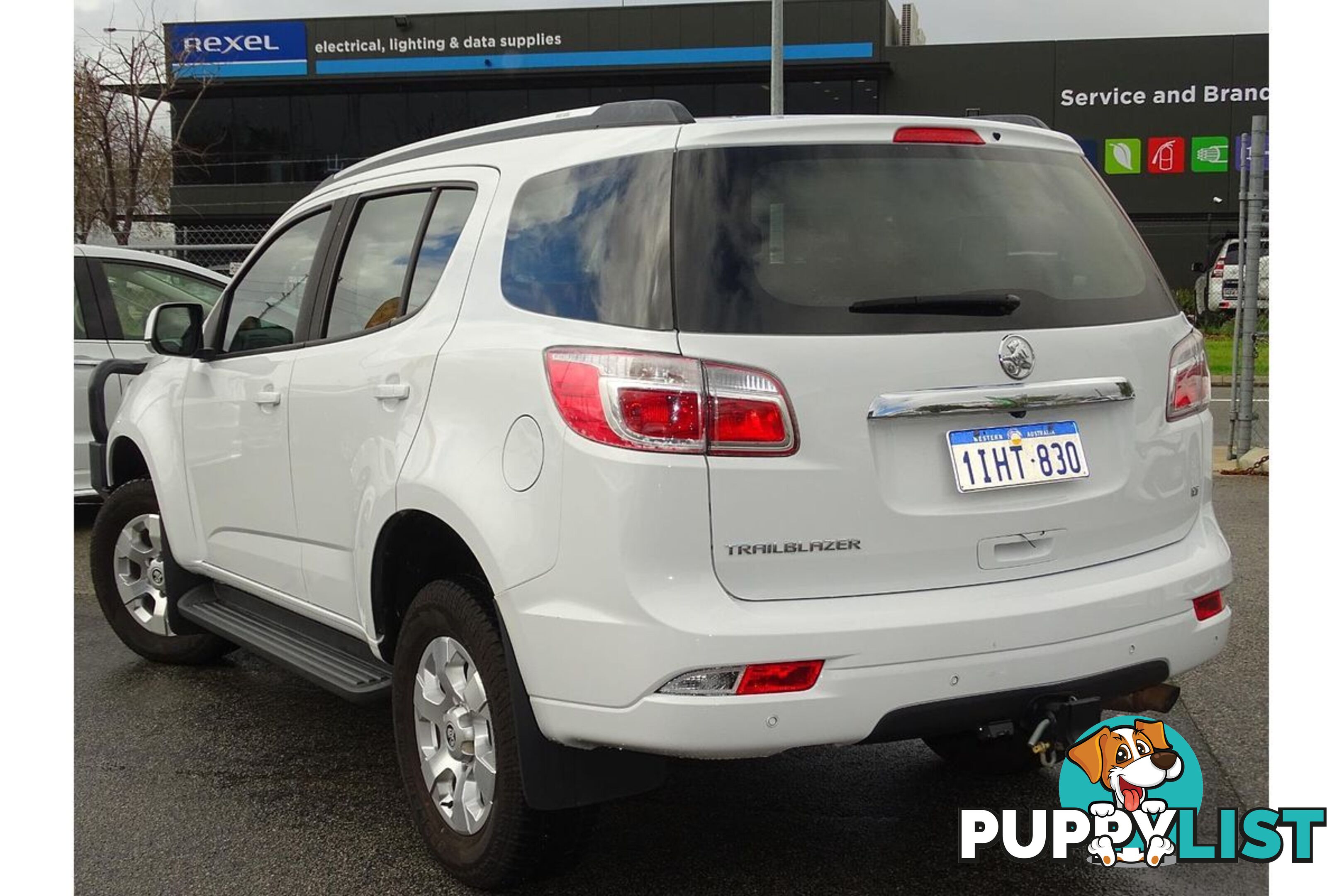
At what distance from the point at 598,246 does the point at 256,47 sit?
33.1 metres

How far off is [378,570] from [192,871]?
36.6 inches

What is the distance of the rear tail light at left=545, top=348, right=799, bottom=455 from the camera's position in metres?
2.86

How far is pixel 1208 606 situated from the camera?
3.43 metres

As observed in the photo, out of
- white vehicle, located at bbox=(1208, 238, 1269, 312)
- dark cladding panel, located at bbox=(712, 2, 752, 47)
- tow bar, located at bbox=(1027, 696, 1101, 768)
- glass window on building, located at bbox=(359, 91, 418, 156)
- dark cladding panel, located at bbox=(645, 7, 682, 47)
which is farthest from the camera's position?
glass window on building, located at bbox=(359, 91, 418, 156)

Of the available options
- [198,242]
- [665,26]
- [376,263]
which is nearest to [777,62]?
[376,263]

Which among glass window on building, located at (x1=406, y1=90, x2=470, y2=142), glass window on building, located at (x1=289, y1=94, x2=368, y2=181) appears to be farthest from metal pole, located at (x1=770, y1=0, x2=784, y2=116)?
glass window on building, located at (x1=289, y1=94, x2=368, y2=181)

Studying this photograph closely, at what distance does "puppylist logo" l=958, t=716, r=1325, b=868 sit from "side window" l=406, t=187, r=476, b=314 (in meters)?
2.06

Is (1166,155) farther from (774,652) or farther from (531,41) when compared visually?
(774,652)

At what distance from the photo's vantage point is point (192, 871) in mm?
3635

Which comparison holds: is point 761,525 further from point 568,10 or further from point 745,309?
point 568,10

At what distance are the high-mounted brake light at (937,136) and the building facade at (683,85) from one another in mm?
28105

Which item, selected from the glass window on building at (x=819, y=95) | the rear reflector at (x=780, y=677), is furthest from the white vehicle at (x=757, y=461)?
the glass window on building at (x=819, y=95)

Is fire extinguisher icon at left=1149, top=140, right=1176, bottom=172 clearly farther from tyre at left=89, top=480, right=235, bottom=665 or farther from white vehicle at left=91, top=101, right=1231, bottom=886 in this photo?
white vehicle at left=91, top=101, right=1231, bottom=886

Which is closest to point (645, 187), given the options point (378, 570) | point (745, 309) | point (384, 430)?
point (745, 309)
